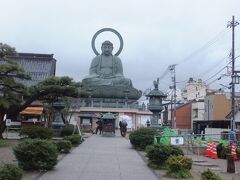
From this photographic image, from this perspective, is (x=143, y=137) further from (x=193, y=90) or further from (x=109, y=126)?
(x=193, y=90)

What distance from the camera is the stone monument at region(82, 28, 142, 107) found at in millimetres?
68312

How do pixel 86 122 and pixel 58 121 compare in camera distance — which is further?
pixel 86 122

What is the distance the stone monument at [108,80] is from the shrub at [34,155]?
52720 millimetres

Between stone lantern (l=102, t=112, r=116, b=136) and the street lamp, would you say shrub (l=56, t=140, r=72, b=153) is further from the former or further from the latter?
stone lantern (l=102, t=112, r=116, b=136)

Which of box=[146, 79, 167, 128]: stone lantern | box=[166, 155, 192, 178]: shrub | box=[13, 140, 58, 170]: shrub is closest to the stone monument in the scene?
box=[146, 79, 167, 128]: stone lantern

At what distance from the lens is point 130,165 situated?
57.9ft

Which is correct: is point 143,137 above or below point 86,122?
below

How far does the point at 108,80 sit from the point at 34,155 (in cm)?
5429

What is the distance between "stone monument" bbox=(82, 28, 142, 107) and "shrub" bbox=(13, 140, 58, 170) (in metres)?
52.7

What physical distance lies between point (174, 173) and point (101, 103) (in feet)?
178

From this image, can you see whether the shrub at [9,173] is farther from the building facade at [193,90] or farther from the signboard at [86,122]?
the building facade at [193,90]

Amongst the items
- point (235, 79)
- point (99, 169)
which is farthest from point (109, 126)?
point (99, 169)

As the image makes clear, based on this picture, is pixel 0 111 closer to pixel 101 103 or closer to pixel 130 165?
pixel 130 165

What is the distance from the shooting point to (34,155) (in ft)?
48.1
